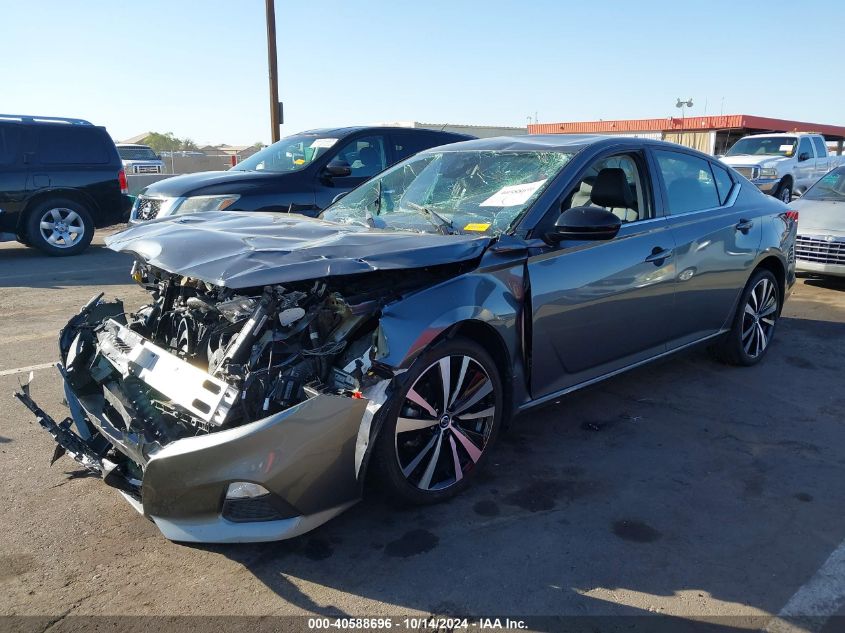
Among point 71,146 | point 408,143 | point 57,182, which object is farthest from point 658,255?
point 71,146

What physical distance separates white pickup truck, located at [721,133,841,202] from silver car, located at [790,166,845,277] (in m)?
7.73

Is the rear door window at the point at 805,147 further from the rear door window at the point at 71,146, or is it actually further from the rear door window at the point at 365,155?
Result: the rear door window at the point at 71,146

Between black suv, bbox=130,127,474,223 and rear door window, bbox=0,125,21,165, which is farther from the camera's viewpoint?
rear door window, bbox=0,125,21,165

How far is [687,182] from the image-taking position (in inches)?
195

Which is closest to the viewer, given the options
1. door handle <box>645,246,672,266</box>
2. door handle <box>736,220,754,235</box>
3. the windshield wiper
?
the windshield wiper

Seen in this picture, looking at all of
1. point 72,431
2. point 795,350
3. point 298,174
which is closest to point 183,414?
point 72,431

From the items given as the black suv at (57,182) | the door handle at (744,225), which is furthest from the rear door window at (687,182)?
the black suv at (57,182)

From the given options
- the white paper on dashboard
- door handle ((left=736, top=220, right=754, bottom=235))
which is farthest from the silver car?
the white paper on dashboard

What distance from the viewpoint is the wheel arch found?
425 inches

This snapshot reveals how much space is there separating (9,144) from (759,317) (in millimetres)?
10503

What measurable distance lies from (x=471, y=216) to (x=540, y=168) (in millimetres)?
529

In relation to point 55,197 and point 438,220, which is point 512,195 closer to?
point 438,220

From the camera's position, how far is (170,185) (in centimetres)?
877

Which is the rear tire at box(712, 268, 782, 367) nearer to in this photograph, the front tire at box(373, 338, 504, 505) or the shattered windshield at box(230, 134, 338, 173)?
the front tire at box(373, 338, 504, 505)
